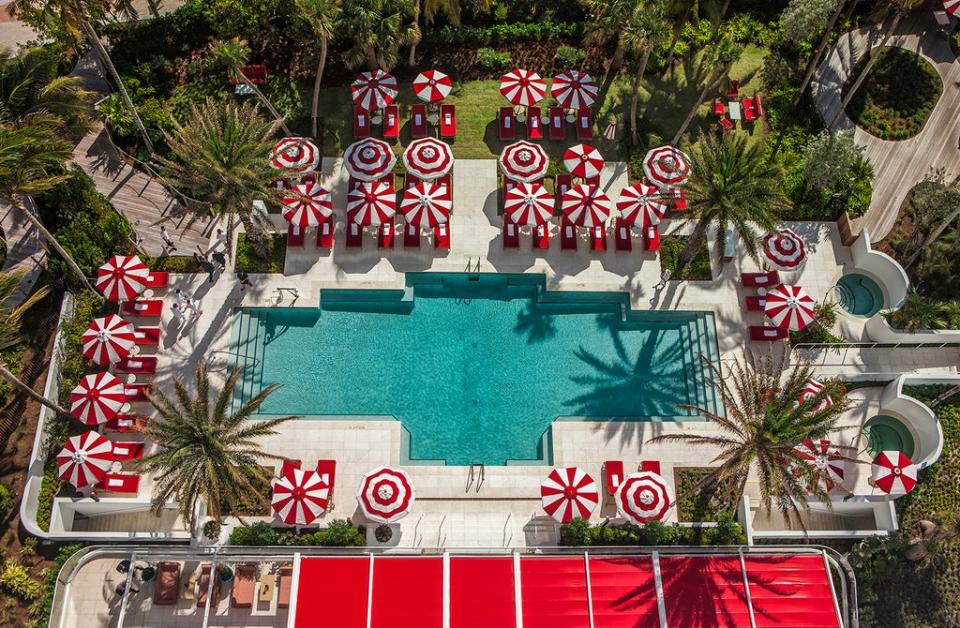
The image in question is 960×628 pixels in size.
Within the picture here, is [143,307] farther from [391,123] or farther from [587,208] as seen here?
[587,208]

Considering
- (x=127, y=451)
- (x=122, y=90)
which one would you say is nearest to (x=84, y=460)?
(x=127, y=451)

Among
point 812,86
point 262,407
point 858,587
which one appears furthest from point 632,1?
point 858,587

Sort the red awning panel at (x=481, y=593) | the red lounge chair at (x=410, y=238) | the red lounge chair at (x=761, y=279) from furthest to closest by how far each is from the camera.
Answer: the red lounge chair at (x=410, y=238), the red lounge chair at (x=761, y=279), the red awning panel at (x=481, y=593)

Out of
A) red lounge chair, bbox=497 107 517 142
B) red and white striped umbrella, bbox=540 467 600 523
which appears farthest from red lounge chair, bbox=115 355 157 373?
red lounge chair, bbox=497 107 517 142

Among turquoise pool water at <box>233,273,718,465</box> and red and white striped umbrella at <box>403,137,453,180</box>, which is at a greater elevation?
red and white striped umbrella at <box>403,137,453,180</box>

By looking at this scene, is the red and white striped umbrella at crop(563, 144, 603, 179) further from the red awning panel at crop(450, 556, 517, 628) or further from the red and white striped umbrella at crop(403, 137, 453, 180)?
the red awning panel at crop(450, 556, 517, 628)

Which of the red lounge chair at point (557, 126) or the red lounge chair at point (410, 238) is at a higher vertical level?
→ the red lounge chair at point (557, 126)

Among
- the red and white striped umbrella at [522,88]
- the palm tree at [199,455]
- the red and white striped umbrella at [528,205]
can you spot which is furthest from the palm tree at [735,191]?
the palm tree at [199,455]

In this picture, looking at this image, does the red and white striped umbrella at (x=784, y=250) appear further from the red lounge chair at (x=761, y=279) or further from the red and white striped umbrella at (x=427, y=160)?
the red and white striped umbrella at (x=427, y=160)
